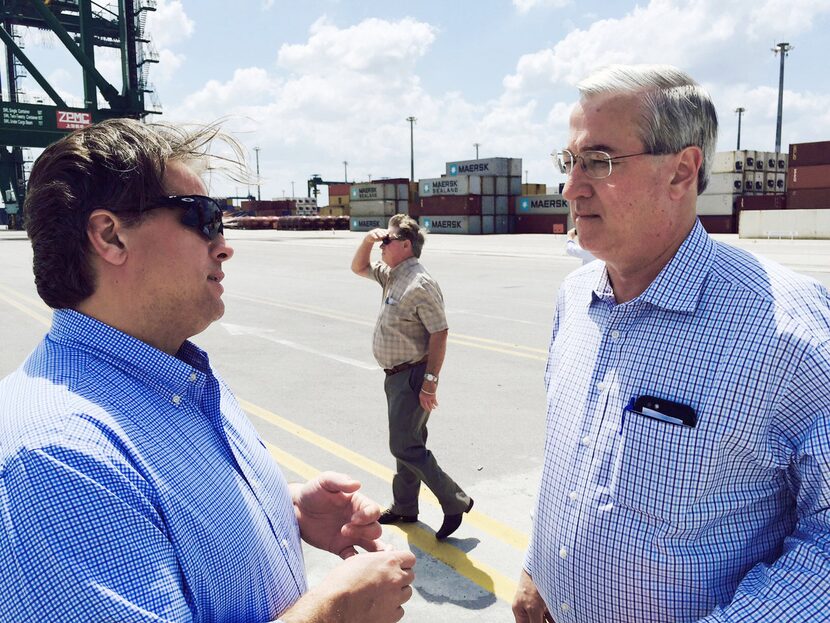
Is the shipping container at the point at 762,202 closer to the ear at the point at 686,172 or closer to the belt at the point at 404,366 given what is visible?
the belt at the point at 404,366

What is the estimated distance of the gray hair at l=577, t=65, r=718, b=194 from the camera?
178 cm

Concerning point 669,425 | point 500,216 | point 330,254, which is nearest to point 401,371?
point 669,425

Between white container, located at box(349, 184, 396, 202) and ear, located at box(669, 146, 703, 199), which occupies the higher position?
white container, located at box(349, 184, 396, 202)

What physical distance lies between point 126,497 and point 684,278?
1.42 meters

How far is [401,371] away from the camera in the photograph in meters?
4.01

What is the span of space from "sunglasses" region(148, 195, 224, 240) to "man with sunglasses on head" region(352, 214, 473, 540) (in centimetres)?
235

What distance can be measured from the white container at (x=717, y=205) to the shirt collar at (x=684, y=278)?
41.8 meters

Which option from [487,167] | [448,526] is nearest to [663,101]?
[448,526]

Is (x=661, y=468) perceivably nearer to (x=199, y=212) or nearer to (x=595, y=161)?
(x=595, y=161)

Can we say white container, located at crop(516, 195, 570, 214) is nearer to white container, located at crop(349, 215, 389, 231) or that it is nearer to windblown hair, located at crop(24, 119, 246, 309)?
white container, located at crop(349, 215, 389, 231)

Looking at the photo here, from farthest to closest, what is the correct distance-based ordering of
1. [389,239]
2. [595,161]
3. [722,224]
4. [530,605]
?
1. [722,224]
2. [389,239]
3. [530,605]
4. [595,161]

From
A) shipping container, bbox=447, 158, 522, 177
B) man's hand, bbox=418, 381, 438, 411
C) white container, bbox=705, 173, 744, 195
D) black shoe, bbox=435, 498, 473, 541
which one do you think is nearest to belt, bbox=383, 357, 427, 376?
man's hand, bbox=418, 381, 438, 411

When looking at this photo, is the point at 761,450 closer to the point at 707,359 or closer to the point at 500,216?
the point at 707,359

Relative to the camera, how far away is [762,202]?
131ft
